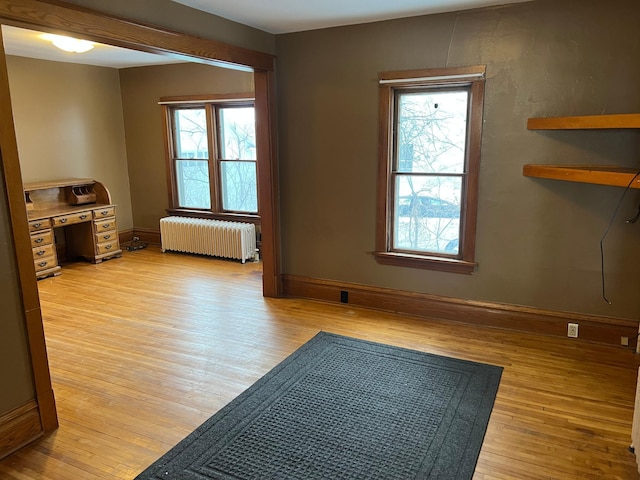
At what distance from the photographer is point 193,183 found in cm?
691

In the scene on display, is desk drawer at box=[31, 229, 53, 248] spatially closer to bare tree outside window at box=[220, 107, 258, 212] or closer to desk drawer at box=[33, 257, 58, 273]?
desk drawer at box=[33, 257, 58, 273]

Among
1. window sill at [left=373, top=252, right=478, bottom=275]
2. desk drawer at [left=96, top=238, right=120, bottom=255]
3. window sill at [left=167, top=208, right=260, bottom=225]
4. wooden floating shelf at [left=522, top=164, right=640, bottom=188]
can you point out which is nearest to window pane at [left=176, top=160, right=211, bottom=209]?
window sill at [left=167, top=208, right=260, bottom=225]

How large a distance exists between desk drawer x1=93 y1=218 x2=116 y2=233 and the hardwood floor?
1093mm

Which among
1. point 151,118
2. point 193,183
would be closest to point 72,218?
point 193,183

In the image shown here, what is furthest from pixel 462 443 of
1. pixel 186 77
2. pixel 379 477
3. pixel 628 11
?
pixel 186 77

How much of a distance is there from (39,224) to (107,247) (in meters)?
1.00

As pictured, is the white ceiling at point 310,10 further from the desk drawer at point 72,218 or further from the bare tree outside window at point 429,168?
the desk drawer at point 72,218

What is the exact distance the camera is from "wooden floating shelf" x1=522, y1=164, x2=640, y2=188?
275cm

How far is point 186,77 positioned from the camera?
21.1ft

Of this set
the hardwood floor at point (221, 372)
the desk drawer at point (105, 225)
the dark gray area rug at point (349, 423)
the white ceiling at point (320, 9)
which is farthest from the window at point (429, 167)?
the desk drawer at point (105, 225)

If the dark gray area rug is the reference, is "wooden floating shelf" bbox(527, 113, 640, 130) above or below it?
above

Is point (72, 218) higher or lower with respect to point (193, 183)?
lower

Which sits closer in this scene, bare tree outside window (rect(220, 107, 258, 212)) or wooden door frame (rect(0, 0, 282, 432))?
wooden door frame (rect(0, 0, 282, 432))

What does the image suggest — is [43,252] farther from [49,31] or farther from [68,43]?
[49,31]
